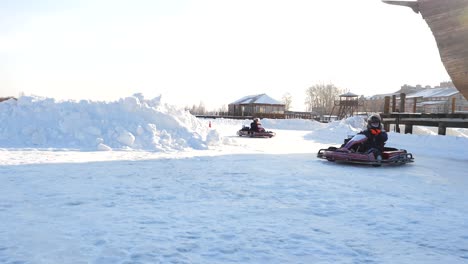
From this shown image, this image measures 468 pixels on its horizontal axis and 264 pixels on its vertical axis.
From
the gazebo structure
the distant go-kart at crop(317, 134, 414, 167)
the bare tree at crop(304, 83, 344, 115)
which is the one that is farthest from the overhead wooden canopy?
the bare tree at crop(304, 83, 344, 115)

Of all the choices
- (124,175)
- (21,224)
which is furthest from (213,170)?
(21,224)

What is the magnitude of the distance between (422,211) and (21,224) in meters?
5.13

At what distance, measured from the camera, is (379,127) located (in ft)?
34.9

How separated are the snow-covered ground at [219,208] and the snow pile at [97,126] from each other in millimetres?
511

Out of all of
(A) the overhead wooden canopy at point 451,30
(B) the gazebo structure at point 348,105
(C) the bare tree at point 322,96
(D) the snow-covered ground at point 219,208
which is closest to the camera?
(D) the snow-covered ground at point 219,208

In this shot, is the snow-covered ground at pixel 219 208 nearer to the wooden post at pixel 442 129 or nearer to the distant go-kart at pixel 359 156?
the distant go-kart at pixel 359 156

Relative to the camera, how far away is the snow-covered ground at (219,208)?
362 cm

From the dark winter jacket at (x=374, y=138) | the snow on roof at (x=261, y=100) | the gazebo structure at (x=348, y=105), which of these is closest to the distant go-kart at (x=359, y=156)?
the dark winter jacket at (x=374, y=138)

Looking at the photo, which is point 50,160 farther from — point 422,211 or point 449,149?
point 449,149

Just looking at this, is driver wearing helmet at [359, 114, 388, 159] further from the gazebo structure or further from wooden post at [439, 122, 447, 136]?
the gazebo structure

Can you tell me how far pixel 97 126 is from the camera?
44.7ft

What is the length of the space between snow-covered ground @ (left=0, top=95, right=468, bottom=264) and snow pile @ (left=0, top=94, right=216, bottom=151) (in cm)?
51

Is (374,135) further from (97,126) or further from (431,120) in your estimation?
(431,120)

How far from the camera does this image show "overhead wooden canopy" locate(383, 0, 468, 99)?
12250 millimetres
